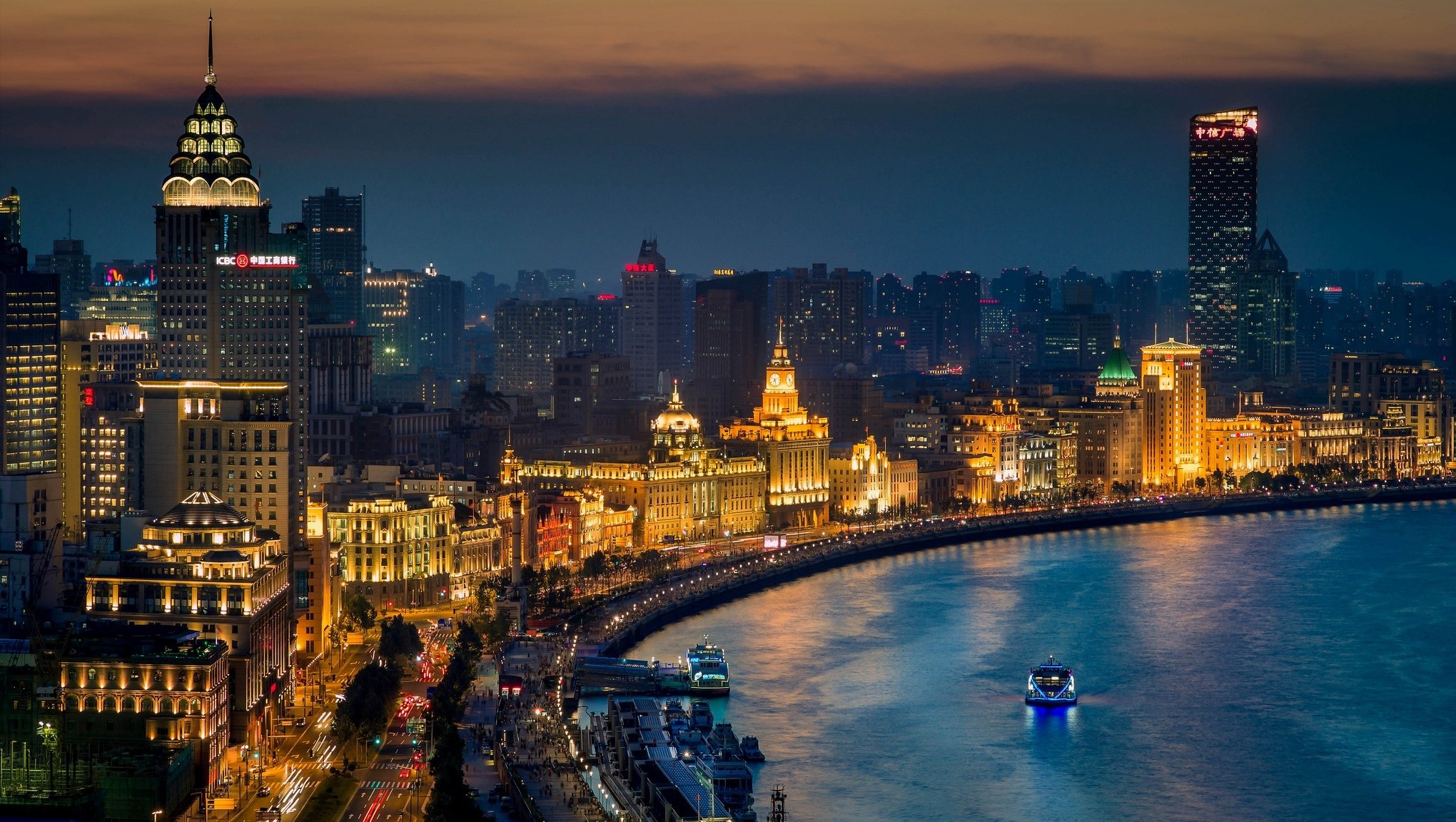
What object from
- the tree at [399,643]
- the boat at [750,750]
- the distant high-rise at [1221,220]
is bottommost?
the boat at [750,750]

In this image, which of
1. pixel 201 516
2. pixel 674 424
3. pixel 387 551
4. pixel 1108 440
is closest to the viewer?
pixel 201 516

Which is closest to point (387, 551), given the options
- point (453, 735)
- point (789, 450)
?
point (453, 735)

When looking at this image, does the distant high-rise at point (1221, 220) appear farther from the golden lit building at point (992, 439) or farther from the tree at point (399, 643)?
the tree at point (399, 643)

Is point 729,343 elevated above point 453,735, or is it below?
above

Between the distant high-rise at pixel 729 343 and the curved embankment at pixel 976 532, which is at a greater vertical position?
the distant high-rise at pixel 729 343

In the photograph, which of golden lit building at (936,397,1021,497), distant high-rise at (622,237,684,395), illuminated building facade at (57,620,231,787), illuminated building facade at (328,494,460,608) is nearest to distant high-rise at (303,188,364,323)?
distant high-rise at (622,237,684,395)

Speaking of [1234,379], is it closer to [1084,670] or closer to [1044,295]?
[1044,295]

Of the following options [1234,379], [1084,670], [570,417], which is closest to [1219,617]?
[1084,670]

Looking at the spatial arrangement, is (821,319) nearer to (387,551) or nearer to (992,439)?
(992,439)

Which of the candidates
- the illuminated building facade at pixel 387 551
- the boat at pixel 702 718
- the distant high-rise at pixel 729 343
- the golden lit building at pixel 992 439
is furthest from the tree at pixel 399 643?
the distant high-rise at pixel 729 343
